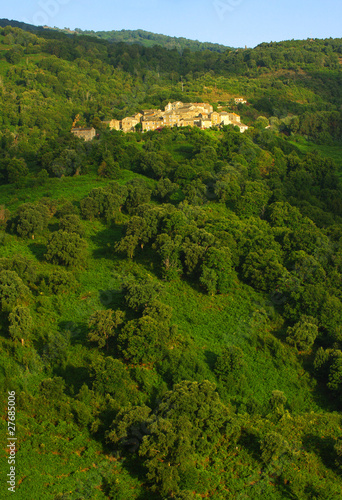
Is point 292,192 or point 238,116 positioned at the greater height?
point 238,116

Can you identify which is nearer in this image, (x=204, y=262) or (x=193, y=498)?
(x=193, y=498)

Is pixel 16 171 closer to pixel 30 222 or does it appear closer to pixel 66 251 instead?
pixel 30 222

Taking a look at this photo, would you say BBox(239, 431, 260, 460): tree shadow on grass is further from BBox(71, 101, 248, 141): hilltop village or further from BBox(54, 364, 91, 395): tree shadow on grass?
BBox(71, 101, 248, 141): hilltop village

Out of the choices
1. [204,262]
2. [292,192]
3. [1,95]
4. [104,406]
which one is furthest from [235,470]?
[1,95]

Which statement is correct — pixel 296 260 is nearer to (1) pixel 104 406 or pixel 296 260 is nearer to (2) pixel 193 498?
(1) pixel 104 406

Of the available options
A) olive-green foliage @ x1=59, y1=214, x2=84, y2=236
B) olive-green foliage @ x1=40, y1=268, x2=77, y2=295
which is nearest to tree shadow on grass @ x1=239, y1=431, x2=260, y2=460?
olive-green foliage @ x1=40, y1=268, x2=77, y2=295

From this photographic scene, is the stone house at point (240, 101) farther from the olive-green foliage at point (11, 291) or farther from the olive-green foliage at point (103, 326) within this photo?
the olive-green foliage at point (103, 326)

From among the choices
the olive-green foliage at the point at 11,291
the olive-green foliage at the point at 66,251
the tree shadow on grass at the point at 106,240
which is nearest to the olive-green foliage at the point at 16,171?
the tree shadow on grass at the point at 106,240
